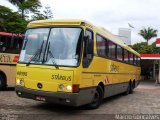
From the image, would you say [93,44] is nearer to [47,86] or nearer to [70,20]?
[70,20]

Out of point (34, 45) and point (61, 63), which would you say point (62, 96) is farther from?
point (34, 45)

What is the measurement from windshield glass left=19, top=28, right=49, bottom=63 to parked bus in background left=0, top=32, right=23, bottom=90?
542 cm

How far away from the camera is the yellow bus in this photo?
9.97 meters

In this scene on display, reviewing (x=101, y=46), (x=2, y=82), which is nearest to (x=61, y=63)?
(x=101, y=46)

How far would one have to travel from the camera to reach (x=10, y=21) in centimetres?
3500

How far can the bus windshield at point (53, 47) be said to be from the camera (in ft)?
33.4

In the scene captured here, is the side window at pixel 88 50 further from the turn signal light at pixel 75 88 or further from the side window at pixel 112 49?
the side window at pixel 112 49

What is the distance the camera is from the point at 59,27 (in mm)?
10758

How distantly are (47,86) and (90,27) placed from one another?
267 centimetres

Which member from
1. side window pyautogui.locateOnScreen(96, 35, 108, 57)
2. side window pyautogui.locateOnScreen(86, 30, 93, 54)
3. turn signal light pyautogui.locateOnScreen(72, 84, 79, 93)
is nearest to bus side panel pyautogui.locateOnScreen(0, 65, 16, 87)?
side window pyautogui.locateOnScreen(96, 35, 108, 57)

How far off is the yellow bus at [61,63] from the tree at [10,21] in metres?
22.9

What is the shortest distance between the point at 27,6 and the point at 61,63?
2926 centimetres

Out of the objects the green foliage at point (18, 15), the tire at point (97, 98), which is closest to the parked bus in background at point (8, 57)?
the tire at point (97, 98)

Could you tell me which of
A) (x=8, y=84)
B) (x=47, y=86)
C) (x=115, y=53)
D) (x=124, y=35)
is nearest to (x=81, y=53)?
(x=47, y=86)
